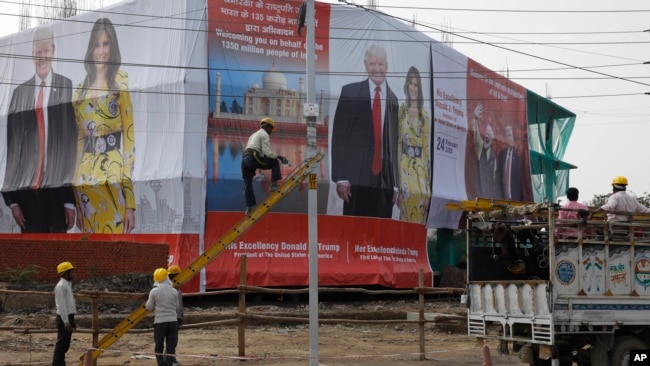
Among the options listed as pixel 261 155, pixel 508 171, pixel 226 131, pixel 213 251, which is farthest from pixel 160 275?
pixel 508 171

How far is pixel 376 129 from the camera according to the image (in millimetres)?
31438

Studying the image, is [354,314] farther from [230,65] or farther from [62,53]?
[62,53]

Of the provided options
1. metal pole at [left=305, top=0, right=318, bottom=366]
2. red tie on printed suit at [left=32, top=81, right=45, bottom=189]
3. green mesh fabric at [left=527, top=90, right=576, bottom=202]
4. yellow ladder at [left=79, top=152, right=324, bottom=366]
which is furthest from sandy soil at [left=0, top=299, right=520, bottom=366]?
green mesh fabric at [left=527, top=90, right=576, bottom=202]

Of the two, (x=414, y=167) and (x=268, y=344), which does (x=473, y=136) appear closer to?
(x=414, y=167)

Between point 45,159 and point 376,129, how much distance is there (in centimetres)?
1222

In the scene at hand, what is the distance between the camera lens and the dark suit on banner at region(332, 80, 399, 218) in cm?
3033

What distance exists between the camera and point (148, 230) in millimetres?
28062

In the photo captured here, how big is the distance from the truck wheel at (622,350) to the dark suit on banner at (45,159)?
72.0ft

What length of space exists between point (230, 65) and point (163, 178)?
13.8 ft

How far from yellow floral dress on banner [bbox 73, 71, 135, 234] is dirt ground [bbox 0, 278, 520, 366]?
5.40m

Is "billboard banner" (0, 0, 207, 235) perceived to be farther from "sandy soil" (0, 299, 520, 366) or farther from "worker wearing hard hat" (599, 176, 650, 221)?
"worker wearing hard hat" (599, 176, 650, 221)

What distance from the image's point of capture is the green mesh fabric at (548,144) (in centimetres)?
4516

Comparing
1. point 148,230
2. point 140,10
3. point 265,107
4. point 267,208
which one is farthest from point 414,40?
point 267,208

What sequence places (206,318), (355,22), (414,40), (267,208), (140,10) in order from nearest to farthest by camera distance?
(267,208) < (206,318) < (140,10) < (355,22) < (414,40)
